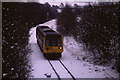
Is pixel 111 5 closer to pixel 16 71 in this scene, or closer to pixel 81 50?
pixel 81 50

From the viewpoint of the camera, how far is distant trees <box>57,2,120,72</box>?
1662 centimetres

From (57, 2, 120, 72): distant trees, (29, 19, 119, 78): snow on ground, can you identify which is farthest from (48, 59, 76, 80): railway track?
(57, 2, 120, 72): distant trees

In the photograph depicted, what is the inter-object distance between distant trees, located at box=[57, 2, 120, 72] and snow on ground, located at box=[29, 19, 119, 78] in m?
0.62

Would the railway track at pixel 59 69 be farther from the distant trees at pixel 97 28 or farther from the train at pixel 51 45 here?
the distant trees at pixel 97 28

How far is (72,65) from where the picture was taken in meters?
17.8

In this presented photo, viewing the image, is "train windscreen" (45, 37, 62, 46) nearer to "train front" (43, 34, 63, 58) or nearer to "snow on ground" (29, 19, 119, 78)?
"train front" (43, 34, 63, 58)

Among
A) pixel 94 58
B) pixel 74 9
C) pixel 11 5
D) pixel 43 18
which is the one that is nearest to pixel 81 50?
pixel 94 58

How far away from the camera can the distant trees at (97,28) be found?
16625 mm

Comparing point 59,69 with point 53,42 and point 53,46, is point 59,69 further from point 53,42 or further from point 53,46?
point 53,42

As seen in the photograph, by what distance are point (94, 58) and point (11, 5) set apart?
320 inches

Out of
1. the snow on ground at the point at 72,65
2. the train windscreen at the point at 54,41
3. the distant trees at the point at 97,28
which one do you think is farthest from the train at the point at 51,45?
the distant trees at the point at 97,28

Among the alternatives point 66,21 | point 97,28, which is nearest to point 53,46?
point 66,21

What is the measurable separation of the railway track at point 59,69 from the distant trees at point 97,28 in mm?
2427

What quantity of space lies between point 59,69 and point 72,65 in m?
1.12
